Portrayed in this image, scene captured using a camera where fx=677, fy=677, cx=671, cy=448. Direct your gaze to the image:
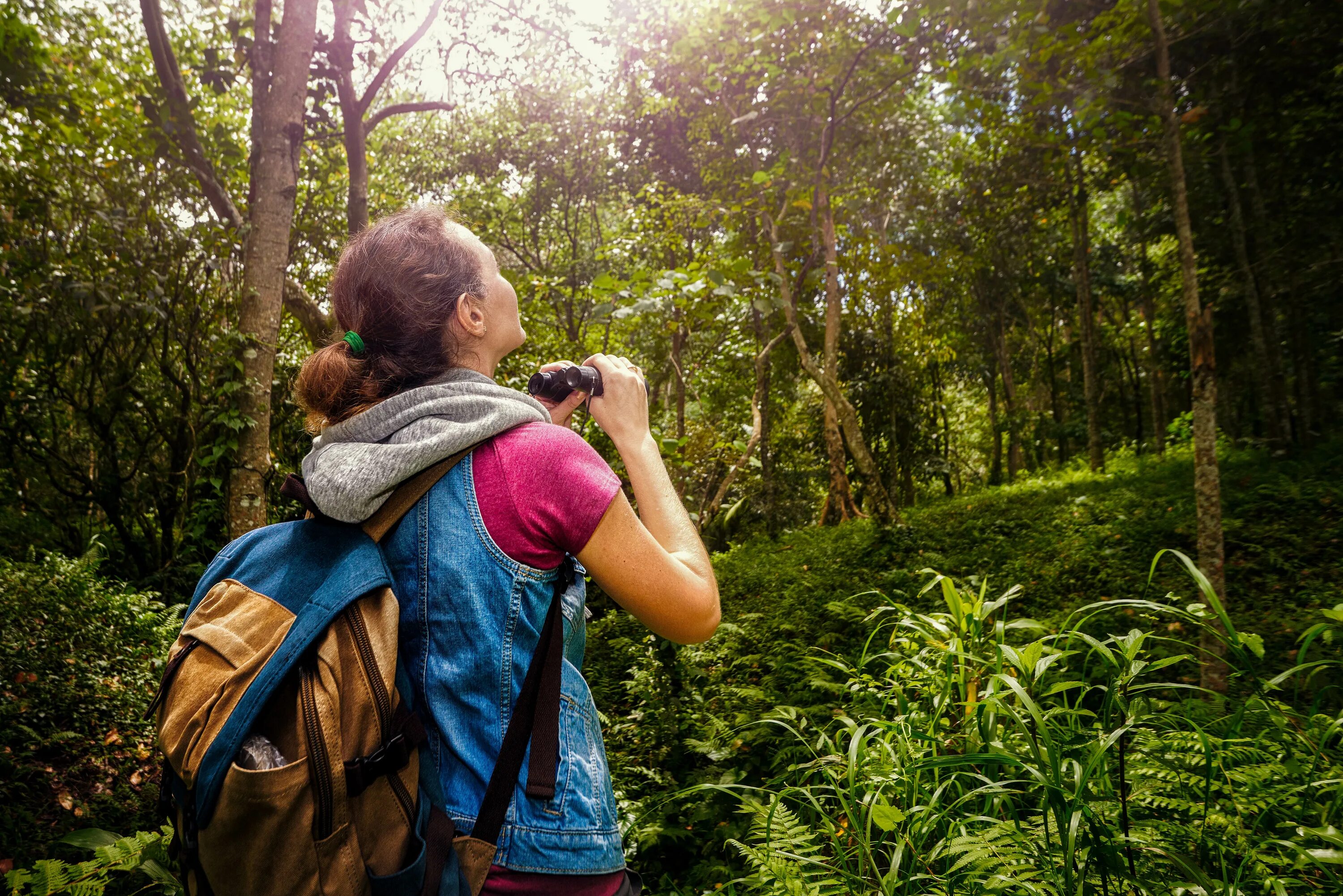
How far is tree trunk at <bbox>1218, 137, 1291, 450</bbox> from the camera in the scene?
666cm

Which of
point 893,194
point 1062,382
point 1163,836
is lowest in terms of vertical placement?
point 1163,836

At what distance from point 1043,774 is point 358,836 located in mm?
1391

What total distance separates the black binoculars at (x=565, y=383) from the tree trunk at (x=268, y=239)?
3.40m

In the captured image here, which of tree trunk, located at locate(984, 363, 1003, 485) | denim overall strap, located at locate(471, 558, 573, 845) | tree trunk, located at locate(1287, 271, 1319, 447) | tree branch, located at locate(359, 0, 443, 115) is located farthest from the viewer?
tree trunk, located at locate(984, 363, 1003, 485)

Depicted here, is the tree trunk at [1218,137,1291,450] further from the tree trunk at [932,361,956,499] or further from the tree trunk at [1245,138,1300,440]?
the tree trunk at [932,361,956,499]

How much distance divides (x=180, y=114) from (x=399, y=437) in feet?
19.2

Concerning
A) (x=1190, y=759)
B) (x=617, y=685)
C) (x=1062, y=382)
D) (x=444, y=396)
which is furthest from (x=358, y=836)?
(x=1062, y=382)

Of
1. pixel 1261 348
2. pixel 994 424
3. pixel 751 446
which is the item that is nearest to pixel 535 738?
pixel 751 446

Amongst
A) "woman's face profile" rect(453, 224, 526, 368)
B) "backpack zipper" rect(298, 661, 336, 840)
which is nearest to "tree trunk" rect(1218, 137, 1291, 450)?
"woman's face profile" rect(453, 224, 526, 368)

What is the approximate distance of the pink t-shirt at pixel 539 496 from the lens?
1066 millimetres

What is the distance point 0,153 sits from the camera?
19.3 ft

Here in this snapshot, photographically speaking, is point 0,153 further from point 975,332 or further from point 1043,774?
point 975,332

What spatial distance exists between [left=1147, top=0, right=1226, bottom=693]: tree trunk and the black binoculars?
302cm

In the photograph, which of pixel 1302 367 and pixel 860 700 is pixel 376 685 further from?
pixel 1302 367
